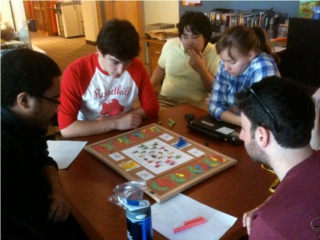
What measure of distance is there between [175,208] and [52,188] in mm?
457

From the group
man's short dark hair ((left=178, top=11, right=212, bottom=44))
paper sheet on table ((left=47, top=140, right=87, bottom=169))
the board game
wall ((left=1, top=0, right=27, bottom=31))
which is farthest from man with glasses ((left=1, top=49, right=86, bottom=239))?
wall ((left=1, top=0, right=27, bottom=31))

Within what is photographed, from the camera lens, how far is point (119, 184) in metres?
1.18

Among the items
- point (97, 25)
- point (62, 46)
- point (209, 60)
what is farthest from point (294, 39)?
point (62, 46)

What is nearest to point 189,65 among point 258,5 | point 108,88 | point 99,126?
point 108,88

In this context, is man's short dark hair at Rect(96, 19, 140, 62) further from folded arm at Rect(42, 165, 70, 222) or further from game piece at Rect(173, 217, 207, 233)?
game piece at Rect(173, 217, 207, 233)

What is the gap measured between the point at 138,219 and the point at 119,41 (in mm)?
970

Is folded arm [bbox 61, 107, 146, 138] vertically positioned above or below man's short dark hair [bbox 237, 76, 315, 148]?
below

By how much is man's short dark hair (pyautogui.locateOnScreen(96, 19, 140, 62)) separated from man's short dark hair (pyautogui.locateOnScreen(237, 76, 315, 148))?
0.82 m

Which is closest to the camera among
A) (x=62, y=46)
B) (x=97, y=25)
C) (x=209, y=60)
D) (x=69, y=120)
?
(x=69, y=120)

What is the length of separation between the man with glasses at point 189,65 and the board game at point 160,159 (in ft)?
2.63

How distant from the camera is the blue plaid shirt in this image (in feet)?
5.35

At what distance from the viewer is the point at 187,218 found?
1.00 meters

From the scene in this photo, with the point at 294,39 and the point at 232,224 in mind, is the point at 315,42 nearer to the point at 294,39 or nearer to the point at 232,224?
the point at 294,39

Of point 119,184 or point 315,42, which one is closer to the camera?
point 119,184
